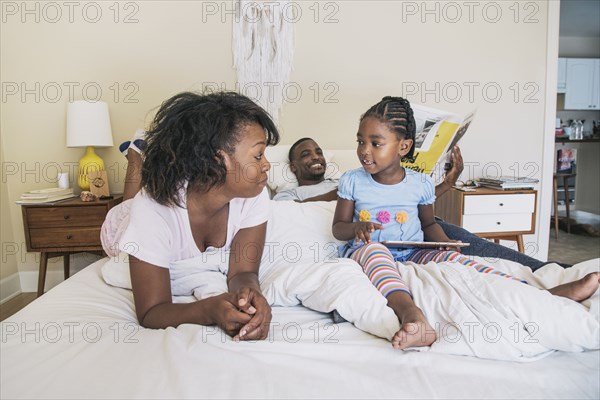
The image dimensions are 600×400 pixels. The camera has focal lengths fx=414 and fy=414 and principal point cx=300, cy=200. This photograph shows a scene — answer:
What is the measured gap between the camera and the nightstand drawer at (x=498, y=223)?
96.3 inches

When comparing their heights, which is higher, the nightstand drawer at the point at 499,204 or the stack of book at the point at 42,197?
the stack of book at the point at 42,197

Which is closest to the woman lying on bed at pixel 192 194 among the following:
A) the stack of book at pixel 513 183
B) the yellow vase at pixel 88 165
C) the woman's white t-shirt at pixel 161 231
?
the woman's white t-shirt at pixel 161 231

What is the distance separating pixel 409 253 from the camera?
142 centimetres

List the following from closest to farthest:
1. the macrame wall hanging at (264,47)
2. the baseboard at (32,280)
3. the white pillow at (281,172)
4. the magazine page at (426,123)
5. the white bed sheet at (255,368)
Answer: the white bed sheet at (255,368) < the magazine page at (426,123) < the white pillow at (281,172) < the macrame wall hanging at (264,47) < the baseboard at (32,280)

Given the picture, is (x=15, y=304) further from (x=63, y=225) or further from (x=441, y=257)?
(x=441, y=257)

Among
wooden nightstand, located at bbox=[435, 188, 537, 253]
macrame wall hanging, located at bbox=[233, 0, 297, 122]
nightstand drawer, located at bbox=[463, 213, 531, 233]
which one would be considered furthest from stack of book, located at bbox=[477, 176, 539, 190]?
macrame wall hanging, located at bbox=[233, 0, 297, 122]

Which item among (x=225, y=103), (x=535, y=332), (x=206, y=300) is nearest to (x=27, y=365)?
(x=206, y=300)

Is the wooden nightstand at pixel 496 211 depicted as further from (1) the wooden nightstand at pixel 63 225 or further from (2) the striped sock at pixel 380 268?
(1) the wooden nightstand at pixel 63 225

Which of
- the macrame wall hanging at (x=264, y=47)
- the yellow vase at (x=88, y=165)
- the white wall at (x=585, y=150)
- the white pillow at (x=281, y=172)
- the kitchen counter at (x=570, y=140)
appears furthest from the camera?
the white wall at (x=585, y=150)

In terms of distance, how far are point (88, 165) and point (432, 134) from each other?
1922 mm

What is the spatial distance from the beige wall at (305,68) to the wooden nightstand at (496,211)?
47cm

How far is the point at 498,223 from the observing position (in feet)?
8.05

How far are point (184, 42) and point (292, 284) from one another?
205 centimetres

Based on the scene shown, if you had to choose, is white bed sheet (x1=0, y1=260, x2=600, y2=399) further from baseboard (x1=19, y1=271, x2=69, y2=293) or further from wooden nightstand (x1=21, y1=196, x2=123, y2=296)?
baseboard (x1=19, y1=271, x2=69, y2=293)
